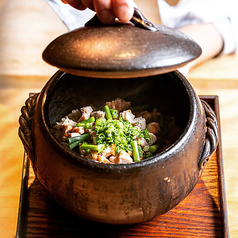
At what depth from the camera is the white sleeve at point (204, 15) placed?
6.73ft

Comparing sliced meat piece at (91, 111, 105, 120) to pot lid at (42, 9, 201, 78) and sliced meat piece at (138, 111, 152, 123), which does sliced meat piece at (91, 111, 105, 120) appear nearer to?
sliced meat piece at (138, 111, 152, 123)

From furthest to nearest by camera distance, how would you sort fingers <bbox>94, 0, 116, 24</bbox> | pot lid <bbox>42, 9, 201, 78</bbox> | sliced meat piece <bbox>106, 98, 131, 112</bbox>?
sliced meat piece <bbox>106, 98, 131, 112</bbox>
fingers <bbox>94, 0, 116, 24</bbox>
pot lid <bbox>42, 9, 201, 78</bbox>

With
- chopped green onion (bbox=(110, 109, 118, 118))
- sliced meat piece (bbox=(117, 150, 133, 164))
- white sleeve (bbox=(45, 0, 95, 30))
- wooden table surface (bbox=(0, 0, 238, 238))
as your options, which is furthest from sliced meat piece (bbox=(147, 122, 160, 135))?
white sleeve (bbox=(45, 0, 95, 30))

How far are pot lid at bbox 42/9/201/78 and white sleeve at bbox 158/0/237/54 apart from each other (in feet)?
3.93

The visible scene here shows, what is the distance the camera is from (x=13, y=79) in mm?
1907

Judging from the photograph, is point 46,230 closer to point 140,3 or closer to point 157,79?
point 157,79

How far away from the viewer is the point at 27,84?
74.3 inches

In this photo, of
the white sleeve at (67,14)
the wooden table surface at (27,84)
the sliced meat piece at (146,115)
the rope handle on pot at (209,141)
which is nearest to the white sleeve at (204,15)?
the wooden table surface at (27,84)

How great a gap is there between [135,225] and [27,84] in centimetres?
106

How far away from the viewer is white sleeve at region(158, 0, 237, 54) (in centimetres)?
205

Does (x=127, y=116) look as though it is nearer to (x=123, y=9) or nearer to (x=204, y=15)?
(x=123, y=9)

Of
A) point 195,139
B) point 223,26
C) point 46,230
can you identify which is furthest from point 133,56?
point 223,26

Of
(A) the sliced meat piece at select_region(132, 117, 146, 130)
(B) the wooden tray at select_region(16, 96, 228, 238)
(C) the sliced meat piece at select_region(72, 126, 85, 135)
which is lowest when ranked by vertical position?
(B) the wooden tray at select_region(16, 96, 228, 238)

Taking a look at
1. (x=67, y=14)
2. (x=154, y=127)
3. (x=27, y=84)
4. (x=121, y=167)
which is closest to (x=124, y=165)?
(x=121, y=167)
